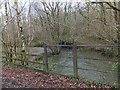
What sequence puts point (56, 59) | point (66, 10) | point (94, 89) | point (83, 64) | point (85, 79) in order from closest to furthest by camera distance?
point (94, 89) < point (85, 79) < point (83, 64) < point (56, 59) < point (66, 10)

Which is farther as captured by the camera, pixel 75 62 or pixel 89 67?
pixel 89 67

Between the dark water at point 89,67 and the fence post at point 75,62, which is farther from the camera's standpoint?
the fence post at point 75,62

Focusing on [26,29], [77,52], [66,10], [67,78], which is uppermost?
[66,10]

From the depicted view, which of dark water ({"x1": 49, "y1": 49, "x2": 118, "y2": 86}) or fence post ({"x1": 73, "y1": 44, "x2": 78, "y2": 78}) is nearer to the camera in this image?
dark water ({"x1": 49, "y1": 49, "x2": 118, "y2": 86})

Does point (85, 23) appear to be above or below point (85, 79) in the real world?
above

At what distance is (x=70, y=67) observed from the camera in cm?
421

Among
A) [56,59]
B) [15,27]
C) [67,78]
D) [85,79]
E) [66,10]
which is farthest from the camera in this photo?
[15,27]

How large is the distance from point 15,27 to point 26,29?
52cm

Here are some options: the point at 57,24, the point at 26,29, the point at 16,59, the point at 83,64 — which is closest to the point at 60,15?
the point at 57,24

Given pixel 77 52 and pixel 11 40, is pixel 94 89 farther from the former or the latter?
pixel 11 40

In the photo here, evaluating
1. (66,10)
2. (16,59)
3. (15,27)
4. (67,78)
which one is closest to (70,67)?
(67,78)

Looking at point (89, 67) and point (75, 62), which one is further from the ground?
point (75, 62)

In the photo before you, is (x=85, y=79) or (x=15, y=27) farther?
(x=15, y=27)

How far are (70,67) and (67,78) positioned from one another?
0.29 metres
